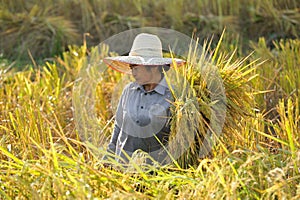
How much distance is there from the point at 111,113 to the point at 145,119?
3.12ft

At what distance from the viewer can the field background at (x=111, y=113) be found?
1407mm

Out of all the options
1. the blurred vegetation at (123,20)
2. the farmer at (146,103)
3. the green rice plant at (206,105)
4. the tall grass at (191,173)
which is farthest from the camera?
the blurred vegetation at (123,20)

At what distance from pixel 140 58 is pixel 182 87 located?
0.18 meters

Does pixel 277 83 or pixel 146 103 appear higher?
pixel 146 103

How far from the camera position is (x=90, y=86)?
8.94ft

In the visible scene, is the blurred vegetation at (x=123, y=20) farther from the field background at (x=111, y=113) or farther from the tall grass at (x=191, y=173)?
the tall grass at (x=191, y=173)

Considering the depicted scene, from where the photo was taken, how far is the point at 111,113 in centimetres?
262

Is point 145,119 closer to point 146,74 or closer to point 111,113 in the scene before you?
point 146,74

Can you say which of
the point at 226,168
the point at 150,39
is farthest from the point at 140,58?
the point at 226,168

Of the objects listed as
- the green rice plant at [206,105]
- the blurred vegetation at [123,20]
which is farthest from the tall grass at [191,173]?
the blurred vegetation at [123,20]

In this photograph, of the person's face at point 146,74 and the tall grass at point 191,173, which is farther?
the person's face at point 146,74

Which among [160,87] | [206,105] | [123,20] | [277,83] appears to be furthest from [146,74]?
[123,20]

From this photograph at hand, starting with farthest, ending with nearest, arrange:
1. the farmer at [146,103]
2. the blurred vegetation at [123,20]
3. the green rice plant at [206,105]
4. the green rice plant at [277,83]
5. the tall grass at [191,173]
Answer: the blurred vegetation at [123,20], the green rice plant at [277,83], the farmer at [146,103], the green rice plant at [206,105], the tall grass at [191,173]

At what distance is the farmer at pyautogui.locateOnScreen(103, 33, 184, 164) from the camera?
167 cm
